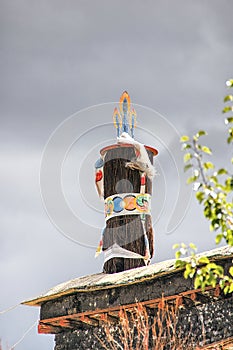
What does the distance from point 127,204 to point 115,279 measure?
99.6 inches

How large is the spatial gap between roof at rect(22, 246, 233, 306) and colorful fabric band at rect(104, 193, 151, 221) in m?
1.32

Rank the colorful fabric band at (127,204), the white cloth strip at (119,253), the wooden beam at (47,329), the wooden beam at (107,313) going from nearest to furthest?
the wooden beam at (107,313) → the wooden beam at (47,329) → the white cloth strip at (119,253) → the colorful fabric band at (127,204)

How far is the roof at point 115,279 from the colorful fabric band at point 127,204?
1.32 m

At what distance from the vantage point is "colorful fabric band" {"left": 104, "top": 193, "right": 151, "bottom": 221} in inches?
593

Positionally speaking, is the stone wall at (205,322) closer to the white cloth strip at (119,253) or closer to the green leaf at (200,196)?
the white cloth strip at (119,253)

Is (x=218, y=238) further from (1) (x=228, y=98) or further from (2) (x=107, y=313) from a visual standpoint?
(2) (x=107, y=313)

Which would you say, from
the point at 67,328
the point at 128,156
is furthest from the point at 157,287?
the point at 128,156

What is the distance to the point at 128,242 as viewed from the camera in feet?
48.8

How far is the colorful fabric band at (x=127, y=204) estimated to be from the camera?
15.1 meters

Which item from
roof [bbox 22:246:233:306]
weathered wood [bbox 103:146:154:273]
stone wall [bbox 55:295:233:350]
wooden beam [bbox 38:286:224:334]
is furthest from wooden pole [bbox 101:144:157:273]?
stone wall [bbox 55:295:233:350]

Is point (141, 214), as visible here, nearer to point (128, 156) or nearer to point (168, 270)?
point (128, 156)

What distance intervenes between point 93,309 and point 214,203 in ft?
27.5

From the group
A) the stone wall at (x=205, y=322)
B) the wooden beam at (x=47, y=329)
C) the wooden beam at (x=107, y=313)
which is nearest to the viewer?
the stone wall at (x=205, y=322)

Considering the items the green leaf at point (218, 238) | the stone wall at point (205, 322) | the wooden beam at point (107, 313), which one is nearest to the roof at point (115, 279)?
the wooden beam at point (107, 313)
